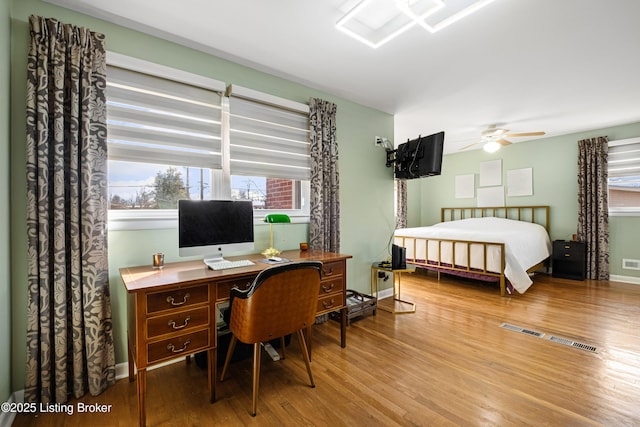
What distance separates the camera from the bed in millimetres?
3932

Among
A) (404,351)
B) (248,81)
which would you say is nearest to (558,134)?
(404,351)

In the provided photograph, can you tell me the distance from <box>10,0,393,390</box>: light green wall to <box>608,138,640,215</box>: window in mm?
3859

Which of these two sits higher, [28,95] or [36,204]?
[28,95]

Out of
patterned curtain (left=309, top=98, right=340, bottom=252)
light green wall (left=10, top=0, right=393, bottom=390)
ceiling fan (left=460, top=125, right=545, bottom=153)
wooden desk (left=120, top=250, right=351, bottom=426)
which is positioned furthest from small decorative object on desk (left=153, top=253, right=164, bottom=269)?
ceiling fan (left=460, top=125, right=545, bottom=153)

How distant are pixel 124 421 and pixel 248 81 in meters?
2.68

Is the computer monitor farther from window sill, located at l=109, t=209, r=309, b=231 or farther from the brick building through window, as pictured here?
the brick building through window

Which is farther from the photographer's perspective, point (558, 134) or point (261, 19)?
point (558, 134)

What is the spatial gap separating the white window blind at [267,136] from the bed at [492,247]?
2720mm

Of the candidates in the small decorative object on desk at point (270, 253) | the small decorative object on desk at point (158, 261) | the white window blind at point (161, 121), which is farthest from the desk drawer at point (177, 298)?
the white window blind at point (161, 121)

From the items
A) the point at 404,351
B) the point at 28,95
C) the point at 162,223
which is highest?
the point at 28,95

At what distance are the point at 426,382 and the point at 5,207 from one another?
9.29ft

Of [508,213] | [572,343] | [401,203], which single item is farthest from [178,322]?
[508,213]

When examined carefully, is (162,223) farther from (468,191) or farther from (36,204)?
(468,191)

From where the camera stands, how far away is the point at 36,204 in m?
1.70
